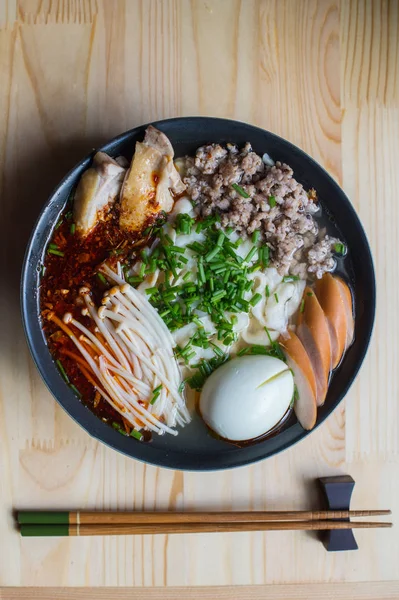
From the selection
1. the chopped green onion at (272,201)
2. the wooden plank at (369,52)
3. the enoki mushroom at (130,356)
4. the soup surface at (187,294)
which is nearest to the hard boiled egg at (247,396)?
the soup surface at (187,294)

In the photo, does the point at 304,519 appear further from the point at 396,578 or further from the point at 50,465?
the point at 50,465

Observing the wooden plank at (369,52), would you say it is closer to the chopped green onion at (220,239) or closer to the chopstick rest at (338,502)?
the chopped green onion at (220,239)

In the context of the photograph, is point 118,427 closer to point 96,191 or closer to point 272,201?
point 96,191

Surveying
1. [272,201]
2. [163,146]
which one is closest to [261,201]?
[272,201]

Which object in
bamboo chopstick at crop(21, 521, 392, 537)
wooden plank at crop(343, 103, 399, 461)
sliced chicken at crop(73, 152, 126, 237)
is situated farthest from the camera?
wooden plank at crop(343, 103, 399, 461)

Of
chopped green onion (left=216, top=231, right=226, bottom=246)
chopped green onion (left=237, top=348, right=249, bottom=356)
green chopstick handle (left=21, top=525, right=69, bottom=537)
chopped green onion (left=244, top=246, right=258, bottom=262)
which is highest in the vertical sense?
chopped green onion (left=216, top=231, right=226, bottom=246)

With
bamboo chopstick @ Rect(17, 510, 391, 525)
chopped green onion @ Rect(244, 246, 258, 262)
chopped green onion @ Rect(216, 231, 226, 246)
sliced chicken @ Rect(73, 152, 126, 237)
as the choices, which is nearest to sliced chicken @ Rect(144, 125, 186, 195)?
sliced chicken @ Rect(73, 152, 126, 237)

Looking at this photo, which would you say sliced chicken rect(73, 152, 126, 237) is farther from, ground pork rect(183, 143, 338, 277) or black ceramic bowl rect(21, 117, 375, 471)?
ground pork rect(183, 143, 338, 277)
